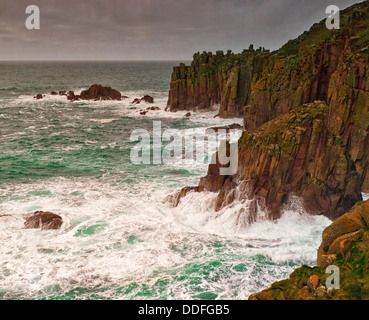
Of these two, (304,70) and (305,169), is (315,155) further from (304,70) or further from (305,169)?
(304,70)

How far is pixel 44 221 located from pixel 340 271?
1938cm

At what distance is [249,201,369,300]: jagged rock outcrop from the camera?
10.1 meters

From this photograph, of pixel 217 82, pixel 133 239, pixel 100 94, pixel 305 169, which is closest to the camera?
pixel 133 239

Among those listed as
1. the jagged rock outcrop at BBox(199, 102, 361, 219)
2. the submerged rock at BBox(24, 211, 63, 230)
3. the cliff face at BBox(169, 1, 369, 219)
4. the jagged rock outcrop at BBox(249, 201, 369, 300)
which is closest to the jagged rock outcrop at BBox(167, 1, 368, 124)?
the cliff face at BBox(169, 1, 369, 219)

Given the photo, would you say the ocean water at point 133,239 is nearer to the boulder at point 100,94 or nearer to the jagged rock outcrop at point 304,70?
the jagged rock outcrop at point 304,70

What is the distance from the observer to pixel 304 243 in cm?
2041

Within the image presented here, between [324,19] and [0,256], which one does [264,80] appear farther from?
[0,256]

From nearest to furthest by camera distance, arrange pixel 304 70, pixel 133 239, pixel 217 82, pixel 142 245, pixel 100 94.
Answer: pixel 142 245
pixel 133 239
pixel 304 70
pixel 217 82
pixel 100 94

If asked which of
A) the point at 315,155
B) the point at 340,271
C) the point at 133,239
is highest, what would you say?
the point at 315,155

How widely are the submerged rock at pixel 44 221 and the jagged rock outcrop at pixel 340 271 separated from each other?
634 inches

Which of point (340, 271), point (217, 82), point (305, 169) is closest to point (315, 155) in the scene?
point (305, 169)

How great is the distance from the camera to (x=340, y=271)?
1066cm

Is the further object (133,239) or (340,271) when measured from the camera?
(133,239)

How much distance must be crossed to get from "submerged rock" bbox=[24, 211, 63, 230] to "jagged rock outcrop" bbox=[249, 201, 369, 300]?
52.8ft
